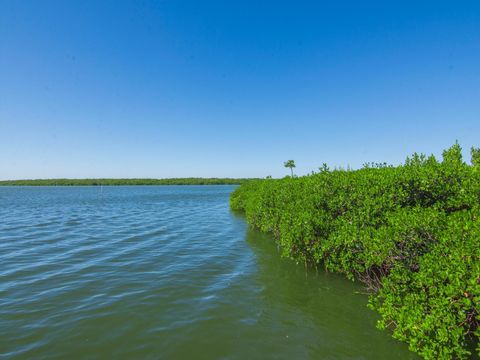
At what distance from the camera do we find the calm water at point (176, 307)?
463 cm

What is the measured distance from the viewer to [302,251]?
28.5ft

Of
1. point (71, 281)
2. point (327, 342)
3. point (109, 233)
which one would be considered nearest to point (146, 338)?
point (327, 342)

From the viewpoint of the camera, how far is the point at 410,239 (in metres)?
5.17

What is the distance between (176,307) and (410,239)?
5362mm

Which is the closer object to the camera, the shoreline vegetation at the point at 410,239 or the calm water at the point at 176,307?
the shoreline vegetation at the point at 410,239

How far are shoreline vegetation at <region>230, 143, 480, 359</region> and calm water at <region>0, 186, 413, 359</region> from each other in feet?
2.79

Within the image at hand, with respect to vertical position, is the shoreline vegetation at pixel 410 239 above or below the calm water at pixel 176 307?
above

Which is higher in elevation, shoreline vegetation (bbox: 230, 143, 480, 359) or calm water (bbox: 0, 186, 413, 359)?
shoreline vegetation (bbox: 230, 143, 480, 359)

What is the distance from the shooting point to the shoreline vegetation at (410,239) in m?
3.77

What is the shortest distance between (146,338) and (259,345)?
2.14 metres

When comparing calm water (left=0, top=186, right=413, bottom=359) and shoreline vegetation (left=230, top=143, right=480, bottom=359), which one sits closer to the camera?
shoreline vegetation (left=230, top=143, right=480, bottom=359)

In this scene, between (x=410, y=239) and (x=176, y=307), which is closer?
(x=410, y=239)

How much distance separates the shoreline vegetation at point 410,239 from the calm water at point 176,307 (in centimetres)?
→ 85

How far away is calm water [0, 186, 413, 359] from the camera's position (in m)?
4.63
